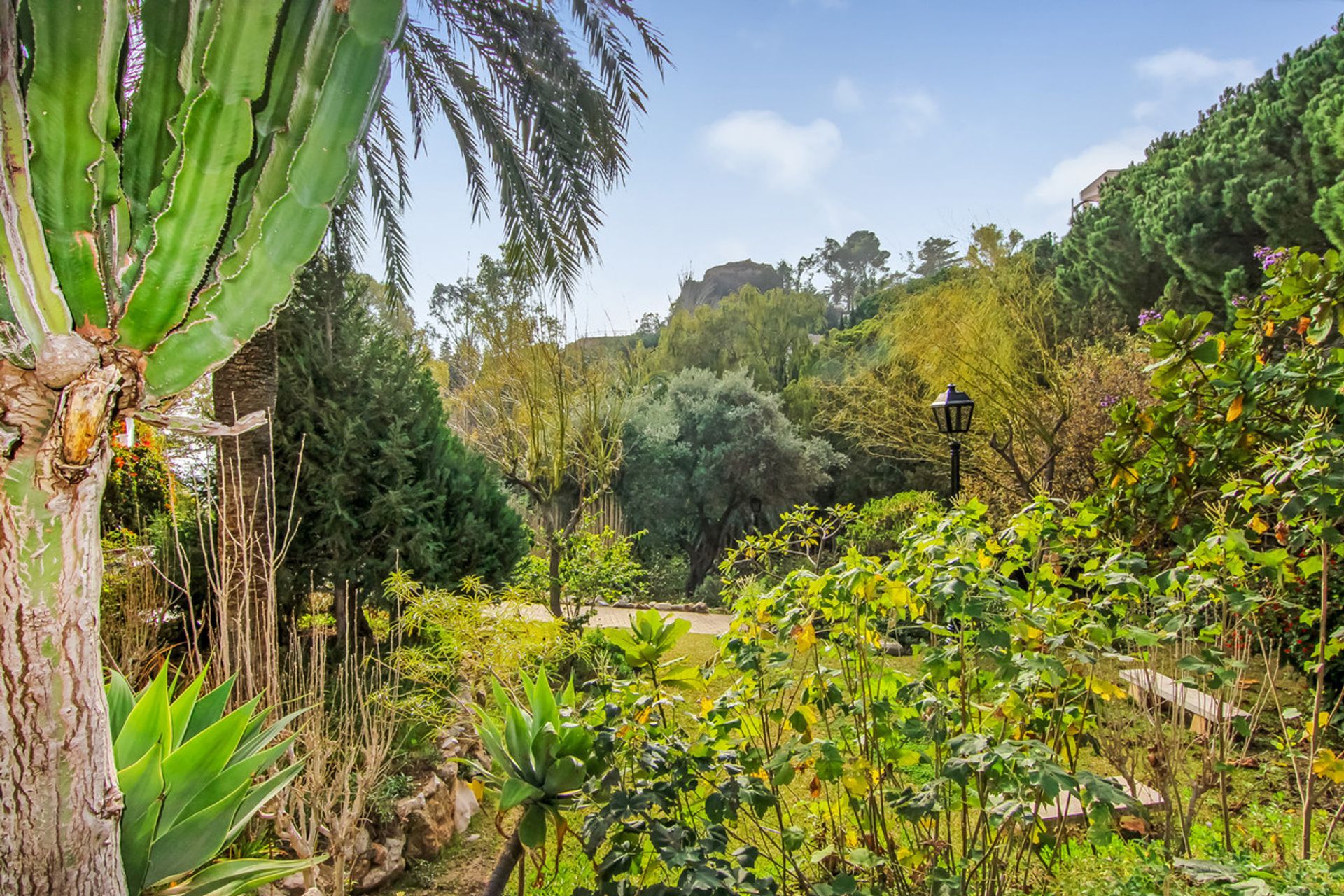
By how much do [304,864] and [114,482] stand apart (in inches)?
218

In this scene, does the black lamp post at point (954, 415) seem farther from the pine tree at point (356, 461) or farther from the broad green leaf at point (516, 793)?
the broad green leaf at point (516, 793)

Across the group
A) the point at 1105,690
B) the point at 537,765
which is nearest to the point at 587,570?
the point at 537,765

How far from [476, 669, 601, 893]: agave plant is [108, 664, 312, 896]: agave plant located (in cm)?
47

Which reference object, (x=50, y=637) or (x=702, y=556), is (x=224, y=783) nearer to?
(x=50, y=637)

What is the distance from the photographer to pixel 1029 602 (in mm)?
1725

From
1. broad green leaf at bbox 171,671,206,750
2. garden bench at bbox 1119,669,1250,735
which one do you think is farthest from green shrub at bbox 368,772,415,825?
garden bench at bbox 1119,669,1250,735

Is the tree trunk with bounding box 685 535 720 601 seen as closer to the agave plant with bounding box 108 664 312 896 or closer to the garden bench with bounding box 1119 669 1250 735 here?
the garden bench with bounding box 1119 669 1250 735

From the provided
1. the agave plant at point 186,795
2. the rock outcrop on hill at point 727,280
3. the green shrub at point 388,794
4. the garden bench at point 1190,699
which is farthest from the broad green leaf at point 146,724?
the rock outcrop on hill at point 727,280

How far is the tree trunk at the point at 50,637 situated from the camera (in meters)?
1.09

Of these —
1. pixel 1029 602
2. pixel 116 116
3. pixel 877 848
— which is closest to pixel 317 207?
pixel 116 116

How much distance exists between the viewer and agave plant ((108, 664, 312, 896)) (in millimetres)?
1499

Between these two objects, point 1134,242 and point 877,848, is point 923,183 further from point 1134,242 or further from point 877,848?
point 1134,242

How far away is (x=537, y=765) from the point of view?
1840 mm

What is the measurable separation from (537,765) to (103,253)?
1490 millimetres
